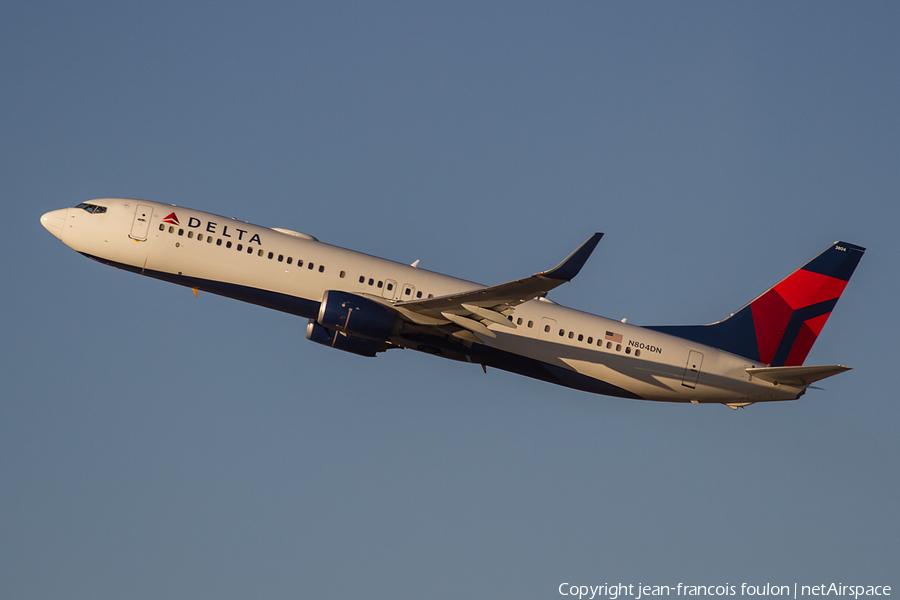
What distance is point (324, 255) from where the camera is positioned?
3859 cm

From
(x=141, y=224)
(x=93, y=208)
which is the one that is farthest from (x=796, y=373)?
(x=93, y=208)

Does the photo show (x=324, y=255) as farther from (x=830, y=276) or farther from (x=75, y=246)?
(x=830, y=276)

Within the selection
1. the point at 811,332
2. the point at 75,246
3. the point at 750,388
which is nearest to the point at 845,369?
the point at 750,388

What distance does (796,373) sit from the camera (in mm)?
38781

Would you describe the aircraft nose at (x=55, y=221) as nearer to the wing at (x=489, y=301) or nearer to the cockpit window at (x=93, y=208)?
the cockpit window at (x=93, y=208)

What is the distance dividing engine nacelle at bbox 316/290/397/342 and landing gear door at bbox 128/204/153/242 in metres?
8.64

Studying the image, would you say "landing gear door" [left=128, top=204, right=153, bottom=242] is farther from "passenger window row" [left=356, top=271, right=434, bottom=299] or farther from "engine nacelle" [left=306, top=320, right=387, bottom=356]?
"passenger window row" [left=356, top=271, right=434, bottom=299]

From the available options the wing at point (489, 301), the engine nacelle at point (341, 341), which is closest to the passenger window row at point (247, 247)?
the engine nacelle at point (341, 341)

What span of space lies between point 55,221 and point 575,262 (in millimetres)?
23286

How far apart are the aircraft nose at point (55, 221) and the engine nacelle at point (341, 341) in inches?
464

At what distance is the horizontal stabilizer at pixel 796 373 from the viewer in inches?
1453

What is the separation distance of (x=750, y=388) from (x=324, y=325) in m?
19.9

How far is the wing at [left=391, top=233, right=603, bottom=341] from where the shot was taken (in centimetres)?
3244

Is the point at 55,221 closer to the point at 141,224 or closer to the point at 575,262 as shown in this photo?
the point at 141,224
